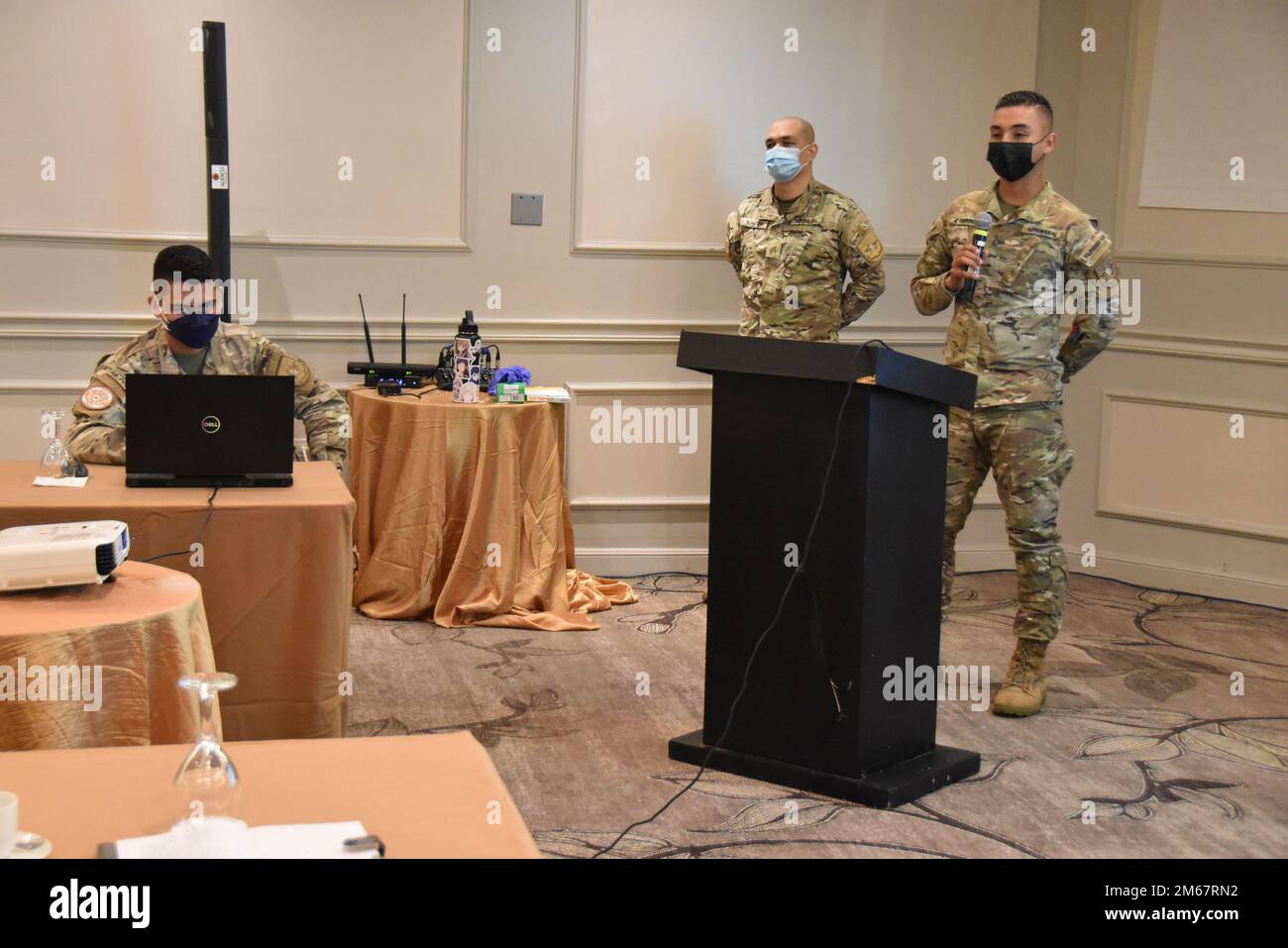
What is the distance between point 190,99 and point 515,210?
4.33 feet

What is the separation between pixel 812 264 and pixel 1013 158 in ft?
3.85

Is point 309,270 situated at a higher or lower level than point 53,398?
higher

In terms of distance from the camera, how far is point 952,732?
403cm

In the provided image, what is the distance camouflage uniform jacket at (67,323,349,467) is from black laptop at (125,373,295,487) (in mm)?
483

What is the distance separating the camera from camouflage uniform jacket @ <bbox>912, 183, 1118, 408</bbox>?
416 cm

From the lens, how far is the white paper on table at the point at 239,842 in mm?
1378

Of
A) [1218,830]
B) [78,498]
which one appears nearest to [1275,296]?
[1218,830]

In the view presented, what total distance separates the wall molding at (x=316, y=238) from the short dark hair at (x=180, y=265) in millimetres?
1443

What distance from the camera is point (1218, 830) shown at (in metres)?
3.33

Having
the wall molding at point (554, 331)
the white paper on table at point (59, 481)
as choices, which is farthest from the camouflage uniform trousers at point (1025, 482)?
the white paper on table at point (59, 481)

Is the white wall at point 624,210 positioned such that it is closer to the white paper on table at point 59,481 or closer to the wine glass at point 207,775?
the white paper on table at point 59,481

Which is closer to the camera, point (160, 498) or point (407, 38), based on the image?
point (160, 498)

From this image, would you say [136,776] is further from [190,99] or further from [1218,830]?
[190,99]

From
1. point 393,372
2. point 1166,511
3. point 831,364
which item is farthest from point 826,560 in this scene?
point 1166,511
